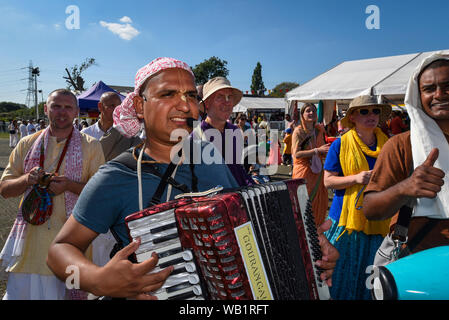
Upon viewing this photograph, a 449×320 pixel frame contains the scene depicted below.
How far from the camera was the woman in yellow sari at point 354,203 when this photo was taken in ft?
9.62

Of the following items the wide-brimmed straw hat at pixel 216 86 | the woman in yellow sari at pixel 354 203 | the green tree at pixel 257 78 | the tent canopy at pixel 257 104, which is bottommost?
the woman in yellow sari at pixel 354 203

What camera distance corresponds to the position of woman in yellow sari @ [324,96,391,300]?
2934 millimetres

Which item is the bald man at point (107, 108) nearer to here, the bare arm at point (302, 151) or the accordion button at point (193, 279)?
the bare arm at point (302, 151)

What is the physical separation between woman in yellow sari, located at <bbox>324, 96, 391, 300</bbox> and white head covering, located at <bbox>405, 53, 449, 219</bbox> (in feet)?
3.65

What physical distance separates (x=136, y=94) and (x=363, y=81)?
6.59 metres

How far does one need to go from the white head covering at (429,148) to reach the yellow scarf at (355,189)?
1.22 m

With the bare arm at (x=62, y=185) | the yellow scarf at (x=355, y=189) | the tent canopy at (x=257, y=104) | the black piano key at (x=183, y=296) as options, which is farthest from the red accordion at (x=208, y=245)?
the tent canopy at (x=257, y=104)

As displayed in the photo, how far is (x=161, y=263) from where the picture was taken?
1.17 m

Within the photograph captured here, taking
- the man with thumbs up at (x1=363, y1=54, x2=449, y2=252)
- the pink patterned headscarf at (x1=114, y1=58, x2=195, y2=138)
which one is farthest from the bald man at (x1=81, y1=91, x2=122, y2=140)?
the man with thumbs up at (x1=363, y1=54, x2=449, y2=252)

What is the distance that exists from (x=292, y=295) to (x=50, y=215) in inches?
78.7

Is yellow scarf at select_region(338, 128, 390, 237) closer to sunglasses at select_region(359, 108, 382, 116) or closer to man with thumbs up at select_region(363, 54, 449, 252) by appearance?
sunglasses at select_region(359, 108, 382, 116)
